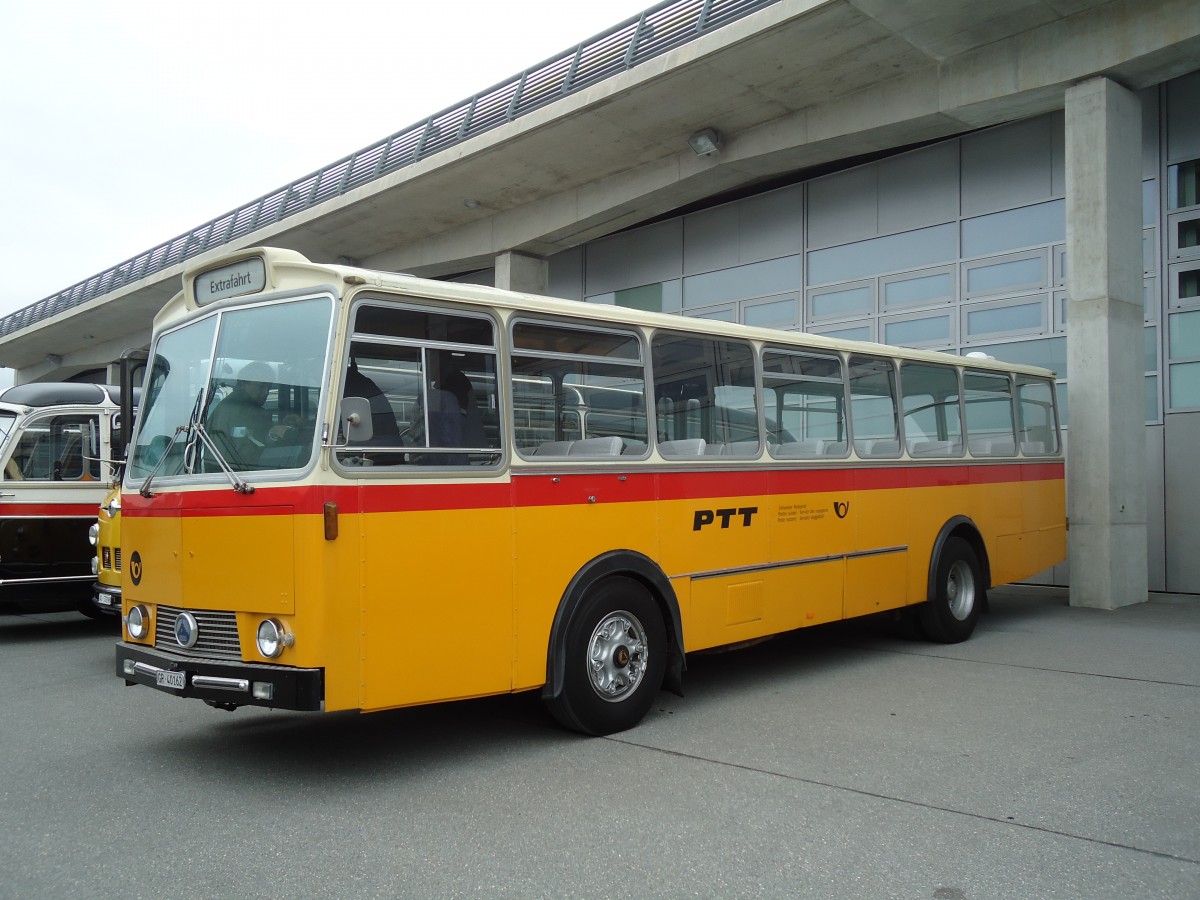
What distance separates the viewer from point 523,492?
237 inches

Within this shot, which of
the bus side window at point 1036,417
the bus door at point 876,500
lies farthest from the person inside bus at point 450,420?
the bus side window at point 1036,417

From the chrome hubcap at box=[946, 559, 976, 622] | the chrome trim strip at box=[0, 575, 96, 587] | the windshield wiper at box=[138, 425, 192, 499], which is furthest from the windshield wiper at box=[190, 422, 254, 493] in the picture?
the chrome hubcap at box=[946, 559, 976, 622]

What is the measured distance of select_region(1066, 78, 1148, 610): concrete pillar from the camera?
39.8ft

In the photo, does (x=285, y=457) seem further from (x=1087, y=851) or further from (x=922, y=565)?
(x=922, y=565)

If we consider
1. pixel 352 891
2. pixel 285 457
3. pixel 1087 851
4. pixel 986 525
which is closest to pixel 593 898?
pixel 352 891

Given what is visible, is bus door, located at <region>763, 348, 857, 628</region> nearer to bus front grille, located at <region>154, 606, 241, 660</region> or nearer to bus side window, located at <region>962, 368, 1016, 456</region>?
bus side window, located at <region>962, 368, 1016, 456</region>

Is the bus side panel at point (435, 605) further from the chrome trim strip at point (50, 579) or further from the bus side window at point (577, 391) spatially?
the chrome trim strip at point (50, 579)

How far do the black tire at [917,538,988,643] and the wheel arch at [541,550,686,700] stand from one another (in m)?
3.70

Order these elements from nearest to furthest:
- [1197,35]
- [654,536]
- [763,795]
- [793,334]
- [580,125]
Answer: [763,795], [654,536], [793,334], [1197,35], [580,125]

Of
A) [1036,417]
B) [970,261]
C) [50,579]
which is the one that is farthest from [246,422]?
[970,261]

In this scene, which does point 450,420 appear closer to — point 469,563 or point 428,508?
point 428,508

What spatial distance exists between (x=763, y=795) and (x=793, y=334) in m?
4.23

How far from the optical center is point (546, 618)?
6039 millimetres

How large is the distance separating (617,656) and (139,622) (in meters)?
2.89
